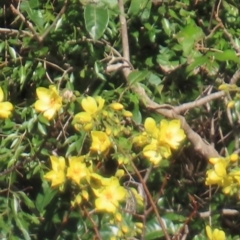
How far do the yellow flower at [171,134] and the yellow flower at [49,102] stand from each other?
278 millimetres

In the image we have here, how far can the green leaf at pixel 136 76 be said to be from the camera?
226 centimetres

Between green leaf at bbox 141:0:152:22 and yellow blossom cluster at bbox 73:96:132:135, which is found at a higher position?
green leaf at bbox 141:0:152:22

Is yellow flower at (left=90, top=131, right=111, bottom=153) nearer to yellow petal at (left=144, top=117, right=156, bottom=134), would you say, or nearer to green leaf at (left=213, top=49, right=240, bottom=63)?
yellow petal at (left=144, top=117, right=156, bottom=134)

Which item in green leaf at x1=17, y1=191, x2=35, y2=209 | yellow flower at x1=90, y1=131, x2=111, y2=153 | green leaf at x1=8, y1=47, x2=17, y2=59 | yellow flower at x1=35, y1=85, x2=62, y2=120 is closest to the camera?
yellow flower at x1=90, y1=131, x2=111, y2=153

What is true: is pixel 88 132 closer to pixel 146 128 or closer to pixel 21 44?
pixel 146 128

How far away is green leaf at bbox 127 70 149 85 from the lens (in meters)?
2.26

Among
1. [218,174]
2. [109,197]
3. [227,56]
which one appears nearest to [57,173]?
[109,197]

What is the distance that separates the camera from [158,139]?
6.52ft

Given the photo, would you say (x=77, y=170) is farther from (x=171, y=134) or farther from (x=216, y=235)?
(x=216, y=235)

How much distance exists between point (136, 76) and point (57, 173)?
0.45 m

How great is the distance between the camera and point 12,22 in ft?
8.08

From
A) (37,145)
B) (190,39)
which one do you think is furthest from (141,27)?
(37,145)

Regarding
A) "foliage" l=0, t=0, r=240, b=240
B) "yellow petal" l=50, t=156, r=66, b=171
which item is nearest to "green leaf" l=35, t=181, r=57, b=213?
"foliage" l=0, t=0, r=240, b=240

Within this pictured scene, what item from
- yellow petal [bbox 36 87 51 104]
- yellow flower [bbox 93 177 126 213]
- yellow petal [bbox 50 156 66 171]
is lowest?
yellow flower [bbox 93 177 126 213]
